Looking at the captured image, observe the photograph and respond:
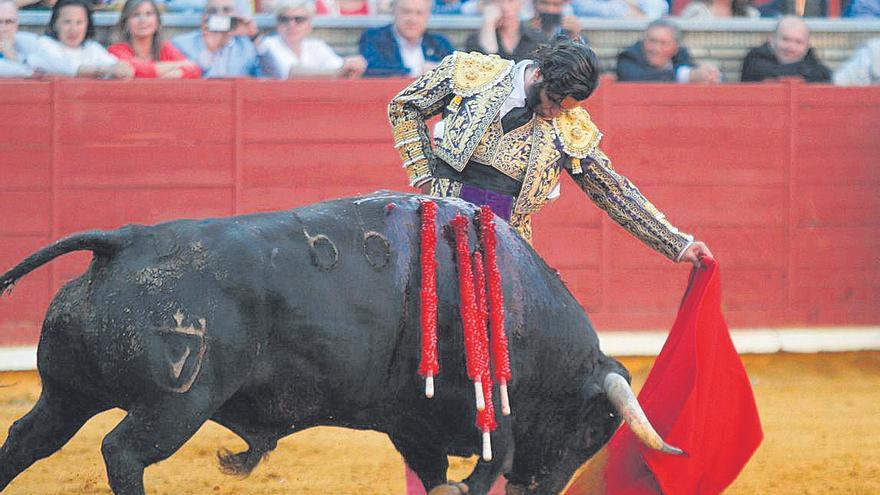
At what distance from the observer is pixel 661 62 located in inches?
295

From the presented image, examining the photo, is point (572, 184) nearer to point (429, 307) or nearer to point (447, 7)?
point (447, 7)

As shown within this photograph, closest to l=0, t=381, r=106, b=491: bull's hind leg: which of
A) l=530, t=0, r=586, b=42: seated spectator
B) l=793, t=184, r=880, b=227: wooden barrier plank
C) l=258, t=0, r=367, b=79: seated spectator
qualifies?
l=258, t=0, r=367, b=79: seated spectator

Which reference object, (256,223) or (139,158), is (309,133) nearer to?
(139,158)

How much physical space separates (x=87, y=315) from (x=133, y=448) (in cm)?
30

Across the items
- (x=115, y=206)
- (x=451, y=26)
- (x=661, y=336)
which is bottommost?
(x=661, y=336)

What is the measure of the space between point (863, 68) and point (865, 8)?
0.53 meters

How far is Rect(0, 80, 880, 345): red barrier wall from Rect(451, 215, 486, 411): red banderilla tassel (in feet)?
11.8

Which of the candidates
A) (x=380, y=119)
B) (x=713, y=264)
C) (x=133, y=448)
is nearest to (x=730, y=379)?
(x=713, y=264)

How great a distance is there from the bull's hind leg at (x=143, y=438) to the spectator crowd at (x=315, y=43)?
12.2 feet

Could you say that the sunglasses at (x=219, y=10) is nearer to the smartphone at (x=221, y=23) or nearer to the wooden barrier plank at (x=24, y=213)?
the smartphone at (x=221, y=23)

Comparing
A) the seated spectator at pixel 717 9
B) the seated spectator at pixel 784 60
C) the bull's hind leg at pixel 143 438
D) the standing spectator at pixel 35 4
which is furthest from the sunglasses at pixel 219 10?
the bull's hind leg at pixel 143 438

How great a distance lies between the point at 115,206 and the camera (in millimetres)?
6910

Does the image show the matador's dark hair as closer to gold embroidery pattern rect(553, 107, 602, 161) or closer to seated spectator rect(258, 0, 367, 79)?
gold embroidery pattern rect(553, 107, 602, 161)

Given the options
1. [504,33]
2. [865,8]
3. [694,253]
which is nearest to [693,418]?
[694,253]
